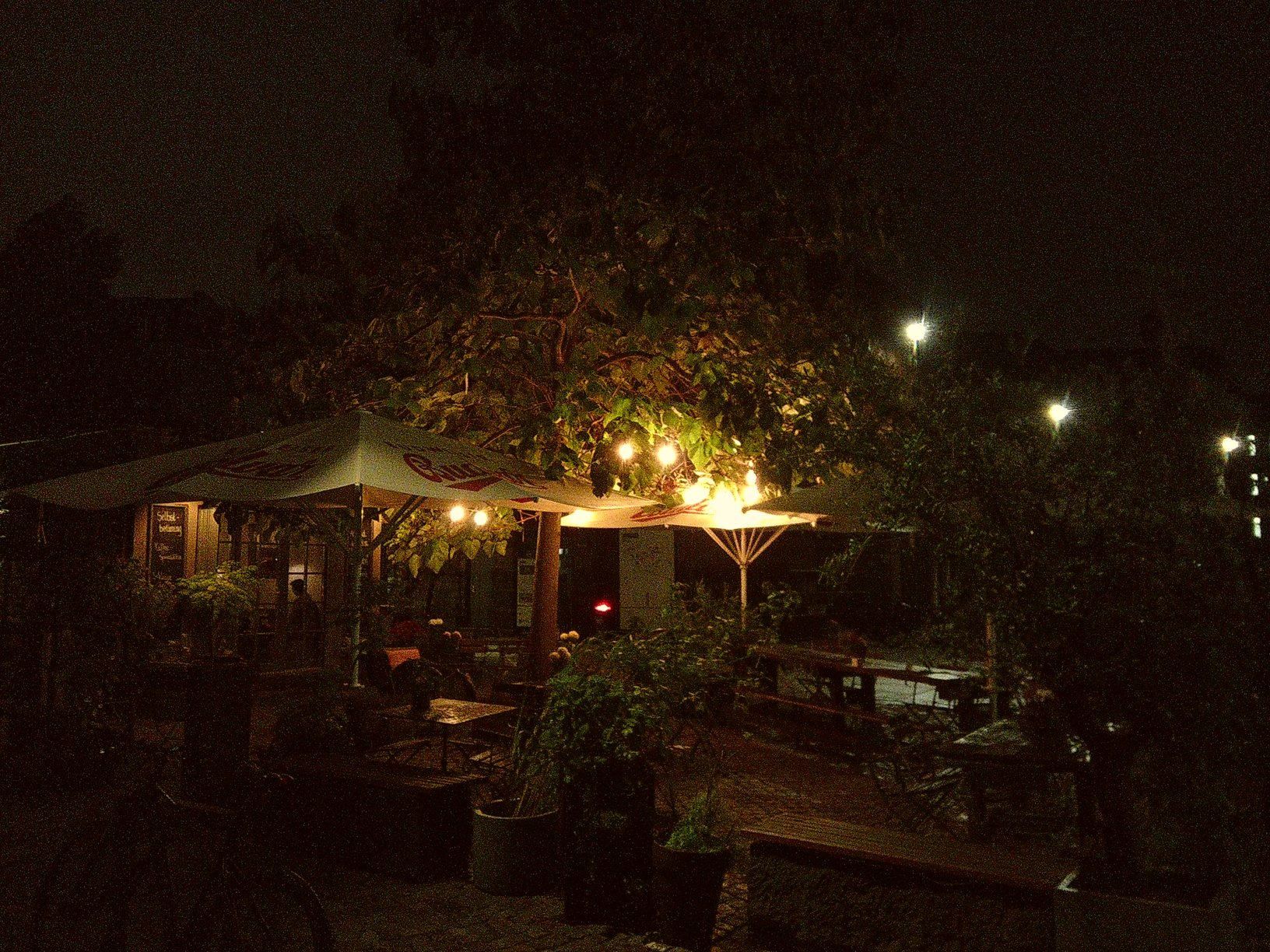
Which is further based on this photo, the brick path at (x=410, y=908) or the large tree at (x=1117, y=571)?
the brick path at (x=410, y=908)

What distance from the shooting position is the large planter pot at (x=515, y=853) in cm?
→ 513

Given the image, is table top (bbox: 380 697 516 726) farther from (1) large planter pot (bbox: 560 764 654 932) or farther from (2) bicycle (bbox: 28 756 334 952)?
(2) bicycle (bbox: 28 756 334 952)

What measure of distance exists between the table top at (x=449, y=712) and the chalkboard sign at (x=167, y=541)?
6.68 m

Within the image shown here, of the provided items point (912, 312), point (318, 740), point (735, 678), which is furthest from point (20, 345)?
point (735, 678)

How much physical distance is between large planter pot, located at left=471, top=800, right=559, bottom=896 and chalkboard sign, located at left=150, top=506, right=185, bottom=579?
9170 mm

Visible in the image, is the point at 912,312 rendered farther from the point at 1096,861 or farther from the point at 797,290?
the point at 1096,861

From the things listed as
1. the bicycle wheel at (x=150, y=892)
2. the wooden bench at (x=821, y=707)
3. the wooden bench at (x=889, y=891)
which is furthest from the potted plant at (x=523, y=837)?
the wooden bench at (x=821, y=707)

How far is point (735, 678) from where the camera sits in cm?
579

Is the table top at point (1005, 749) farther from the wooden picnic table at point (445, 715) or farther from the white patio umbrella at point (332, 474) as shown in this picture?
the wooden picnic table at point (445, 715)

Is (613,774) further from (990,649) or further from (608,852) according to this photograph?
(990,649)

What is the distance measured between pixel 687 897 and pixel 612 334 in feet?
17.2

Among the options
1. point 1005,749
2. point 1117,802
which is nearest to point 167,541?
point 1005,749

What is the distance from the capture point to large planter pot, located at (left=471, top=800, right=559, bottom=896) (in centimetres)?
513

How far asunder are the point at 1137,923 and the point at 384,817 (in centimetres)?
369
